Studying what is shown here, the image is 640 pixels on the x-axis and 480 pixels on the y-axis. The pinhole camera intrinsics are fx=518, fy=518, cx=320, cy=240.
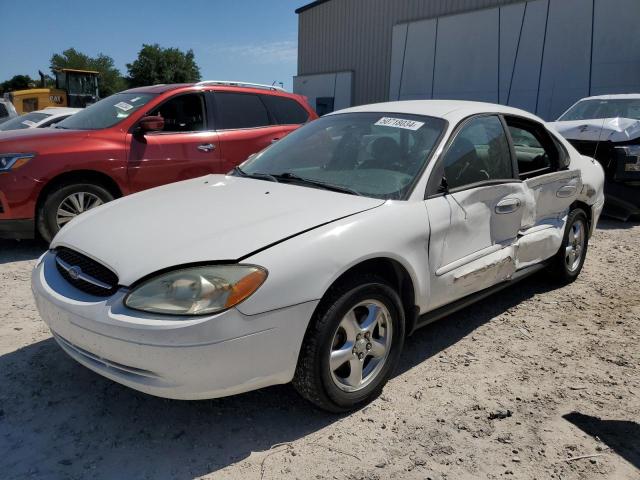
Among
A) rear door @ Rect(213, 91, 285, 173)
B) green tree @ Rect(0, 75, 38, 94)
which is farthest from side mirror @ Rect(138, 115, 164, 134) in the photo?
green tree @ Rect(0, 75, 38, 94)

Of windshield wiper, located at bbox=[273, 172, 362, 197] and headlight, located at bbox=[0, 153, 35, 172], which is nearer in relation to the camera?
windshield wiper, located at bbox=[273, 172, 362, 197]

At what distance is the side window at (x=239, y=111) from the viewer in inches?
239

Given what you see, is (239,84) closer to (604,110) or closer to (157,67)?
(604,110)

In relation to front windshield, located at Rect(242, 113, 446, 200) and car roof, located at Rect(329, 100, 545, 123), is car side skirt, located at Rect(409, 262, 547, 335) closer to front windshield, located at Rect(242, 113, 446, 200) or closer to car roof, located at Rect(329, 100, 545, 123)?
front windshield, located at Rect(242, 113, 446, 200)

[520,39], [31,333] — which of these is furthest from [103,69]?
[31,333]

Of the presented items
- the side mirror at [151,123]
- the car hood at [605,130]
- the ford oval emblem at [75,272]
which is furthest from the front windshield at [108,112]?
the car hood at [605,130]

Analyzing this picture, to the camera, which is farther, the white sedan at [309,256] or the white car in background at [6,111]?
the white car in background at [6,111]

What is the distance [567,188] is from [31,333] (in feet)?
13.3

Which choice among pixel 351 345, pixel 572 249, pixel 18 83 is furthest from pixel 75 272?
pixel 18 83

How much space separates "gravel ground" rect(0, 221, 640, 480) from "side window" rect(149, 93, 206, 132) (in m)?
2.87

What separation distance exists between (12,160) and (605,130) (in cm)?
723

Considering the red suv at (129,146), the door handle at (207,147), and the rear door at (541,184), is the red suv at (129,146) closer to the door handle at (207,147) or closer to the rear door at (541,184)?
the door handle at (207,147)

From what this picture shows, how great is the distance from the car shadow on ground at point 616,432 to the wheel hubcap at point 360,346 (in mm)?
993

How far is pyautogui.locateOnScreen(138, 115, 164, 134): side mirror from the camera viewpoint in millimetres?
5234
